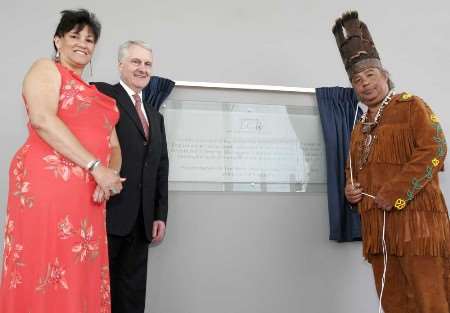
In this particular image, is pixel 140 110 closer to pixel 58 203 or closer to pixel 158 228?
pixel 158 228

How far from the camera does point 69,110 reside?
4.64 ft

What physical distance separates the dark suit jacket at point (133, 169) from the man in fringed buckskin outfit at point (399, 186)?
2.97ft

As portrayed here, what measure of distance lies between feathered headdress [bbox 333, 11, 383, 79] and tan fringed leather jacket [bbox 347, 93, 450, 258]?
0.21 m

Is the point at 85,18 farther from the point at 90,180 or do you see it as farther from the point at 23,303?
the point at 23,303

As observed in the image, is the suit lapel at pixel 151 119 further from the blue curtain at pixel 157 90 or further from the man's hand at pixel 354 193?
the man's hand at pixel 354 193

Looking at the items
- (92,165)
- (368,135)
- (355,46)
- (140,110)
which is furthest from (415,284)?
(140,110)

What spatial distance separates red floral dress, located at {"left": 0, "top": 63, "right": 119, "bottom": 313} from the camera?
1.28m

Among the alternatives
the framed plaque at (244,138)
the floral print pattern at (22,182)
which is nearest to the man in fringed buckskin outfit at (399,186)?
the framed plaque at (244,138)

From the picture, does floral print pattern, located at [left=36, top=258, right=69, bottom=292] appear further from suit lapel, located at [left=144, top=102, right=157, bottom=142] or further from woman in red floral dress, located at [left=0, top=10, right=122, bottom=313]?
suit lapel, located at [left=144, top=102, right=157, bottom=142]

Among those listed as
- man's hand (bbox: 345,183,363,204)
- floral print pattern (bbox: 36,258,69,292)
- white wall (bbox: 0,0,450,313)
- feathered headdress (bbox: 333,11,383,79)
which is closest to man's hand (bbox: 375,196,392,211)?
man's hand (bbox: 345,183,363,204)

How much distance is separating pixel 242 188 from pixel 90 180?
1.32 metres

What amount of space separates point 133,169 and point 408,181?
1155mm

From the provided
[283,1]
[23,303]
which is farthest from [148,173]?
[283,1]

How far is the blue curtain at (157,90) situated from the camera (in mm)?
2447
